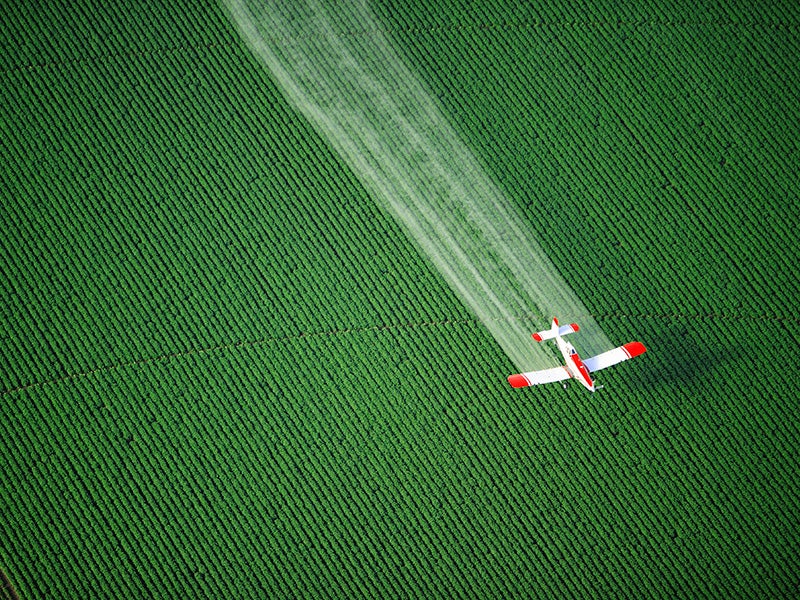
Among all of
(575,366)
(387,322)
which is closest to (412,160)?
(387,322)

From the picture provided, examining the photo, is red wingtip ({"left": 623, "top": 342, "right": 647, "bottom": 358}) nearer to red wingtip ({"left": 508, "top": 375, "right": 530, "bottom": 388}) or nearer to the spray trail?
the spray trail

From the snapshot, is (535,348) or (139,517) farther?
(535,348)

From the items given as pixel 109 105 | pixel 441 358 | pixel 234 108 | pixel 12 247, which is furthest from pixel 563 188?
pixel 12 247

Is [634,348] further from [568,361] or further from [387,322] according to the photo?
[387,322]

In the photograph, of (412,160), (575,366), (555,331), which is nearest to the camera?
(575,366)

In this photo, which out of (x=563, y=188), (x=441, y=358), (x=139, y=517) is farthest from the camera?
(x=563, y=188)

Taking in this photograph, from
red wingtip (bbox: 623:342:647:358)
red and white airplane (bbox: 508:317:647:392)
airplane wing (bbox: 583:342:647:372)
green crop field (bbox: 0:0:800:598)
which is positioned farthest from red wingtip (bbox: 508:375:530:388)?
red wingtip (bbox: 623:342:647:358)

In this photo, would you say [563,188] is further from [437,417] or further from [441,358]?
[437,417]
